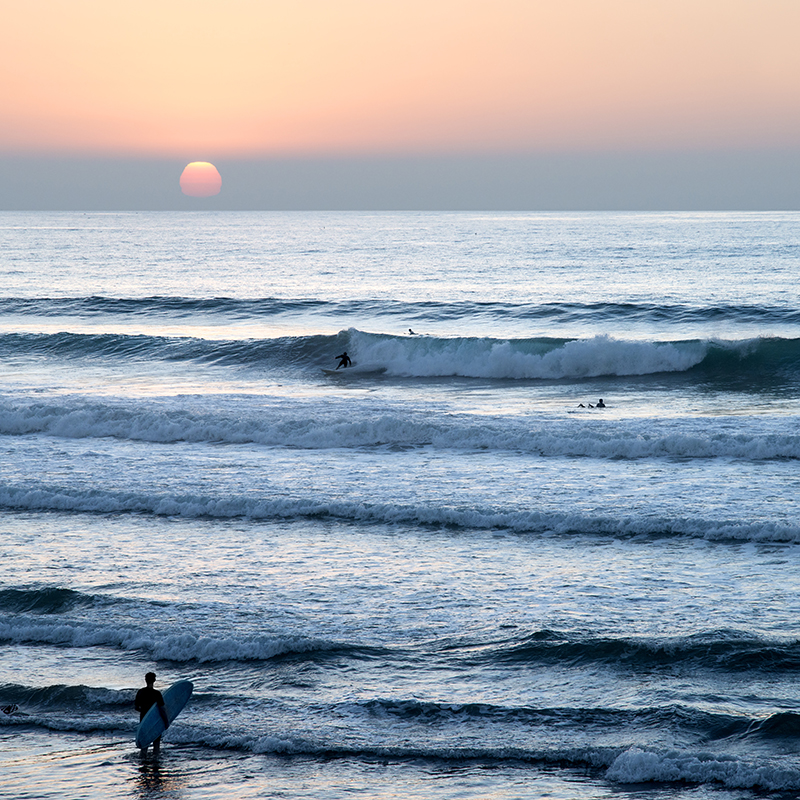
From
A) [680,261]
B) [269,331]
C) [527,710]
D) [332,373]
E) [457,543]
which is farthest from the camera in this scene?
[680,261]

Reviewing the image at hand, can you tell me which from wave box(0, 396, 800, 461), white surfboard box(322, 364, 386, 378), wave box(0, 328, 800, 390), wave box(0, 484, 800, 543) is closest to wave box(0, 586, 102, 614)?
wave box(0, 484, 800, 543)

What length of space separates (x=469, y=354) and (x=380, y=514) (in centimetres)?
1922

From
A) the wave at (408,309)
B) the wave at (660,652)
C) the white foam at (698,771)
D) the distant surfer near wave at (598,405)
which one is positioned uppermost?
the wave at (408,309)

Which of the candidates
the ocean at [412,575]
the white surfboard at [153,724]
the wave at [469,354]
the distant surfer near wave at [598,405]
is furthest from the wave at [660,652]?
the wave at [469,354]

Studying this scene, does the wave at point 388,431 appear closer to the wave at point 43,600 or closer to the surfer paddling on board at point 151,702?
the wave at point 43,600

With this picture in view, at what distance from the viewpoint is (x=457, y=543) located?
14.1 m

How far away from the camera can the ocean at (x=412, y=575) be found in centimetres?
840

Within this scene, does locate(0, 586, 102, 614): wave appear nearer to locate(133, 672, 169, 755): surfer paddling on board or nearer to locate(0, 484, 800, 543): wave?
locate(133, 672, 169, 755): surfer paddling on board

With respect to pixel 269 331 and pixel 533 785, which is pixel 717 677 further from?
pixel 269 331

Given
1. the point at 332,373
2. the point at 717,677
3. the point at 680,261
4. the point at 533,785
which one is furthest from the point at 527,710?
the point at 680,261

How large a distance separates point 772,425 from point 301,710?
16229 millimetres

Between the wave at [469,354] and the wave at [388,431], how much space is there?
9933 millimetres

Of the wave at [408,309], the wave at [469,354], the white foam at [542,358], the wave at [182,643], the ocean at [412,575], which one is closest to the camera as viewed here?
the ocean at [412,575]

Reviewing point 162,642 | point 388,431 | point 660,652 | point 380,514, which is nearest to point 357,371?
point 388,431
